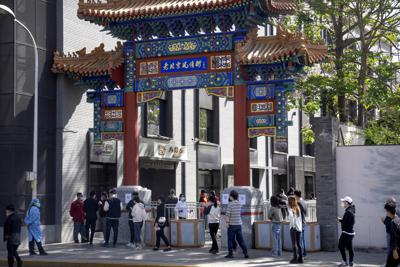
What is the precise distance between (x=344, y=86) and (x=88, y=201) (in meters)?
10.1

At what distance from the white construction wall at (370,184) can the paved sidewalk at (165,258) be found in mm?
598

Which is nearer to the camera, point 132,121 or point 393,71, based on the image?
point 132,121

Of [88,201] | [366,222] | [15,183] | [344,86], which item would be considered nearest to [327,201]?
[366,222]

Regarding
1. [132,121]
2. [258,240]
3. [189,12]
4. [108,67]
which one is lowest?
[258,240]

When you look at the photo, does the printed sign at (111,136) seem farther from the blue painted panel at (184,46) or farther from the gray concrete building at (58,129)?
the blue painted panel at (184,46)

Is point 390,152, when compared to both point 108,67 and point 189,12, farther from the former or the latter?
point 108,67

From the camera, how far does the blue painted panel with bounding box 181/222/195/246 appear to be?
67.6ft

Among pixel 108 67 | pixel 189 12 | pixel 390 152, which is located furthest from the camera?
pixel 108 67

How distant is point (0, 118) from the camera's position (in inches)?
854

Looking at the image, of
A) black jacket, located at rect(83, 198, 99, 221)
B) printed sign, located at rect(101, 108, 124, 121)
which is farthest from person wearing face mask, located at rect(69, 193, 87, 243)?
printed sign, located at rect(101, 108, 124, 121)

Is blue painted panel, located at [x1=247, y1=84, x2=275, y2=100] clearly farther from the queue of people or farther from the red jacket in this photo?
the red jacket

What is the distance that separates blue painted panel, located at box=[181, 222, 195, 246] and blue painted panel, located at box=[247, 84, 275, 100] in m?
4.48


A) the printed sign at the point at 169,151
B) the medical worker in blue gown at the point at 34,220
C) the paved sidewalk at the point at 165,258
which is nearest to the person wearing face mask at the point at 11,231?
the paved sidewalk at the point at 165,258

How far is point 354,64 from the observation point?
26031 millimetres
